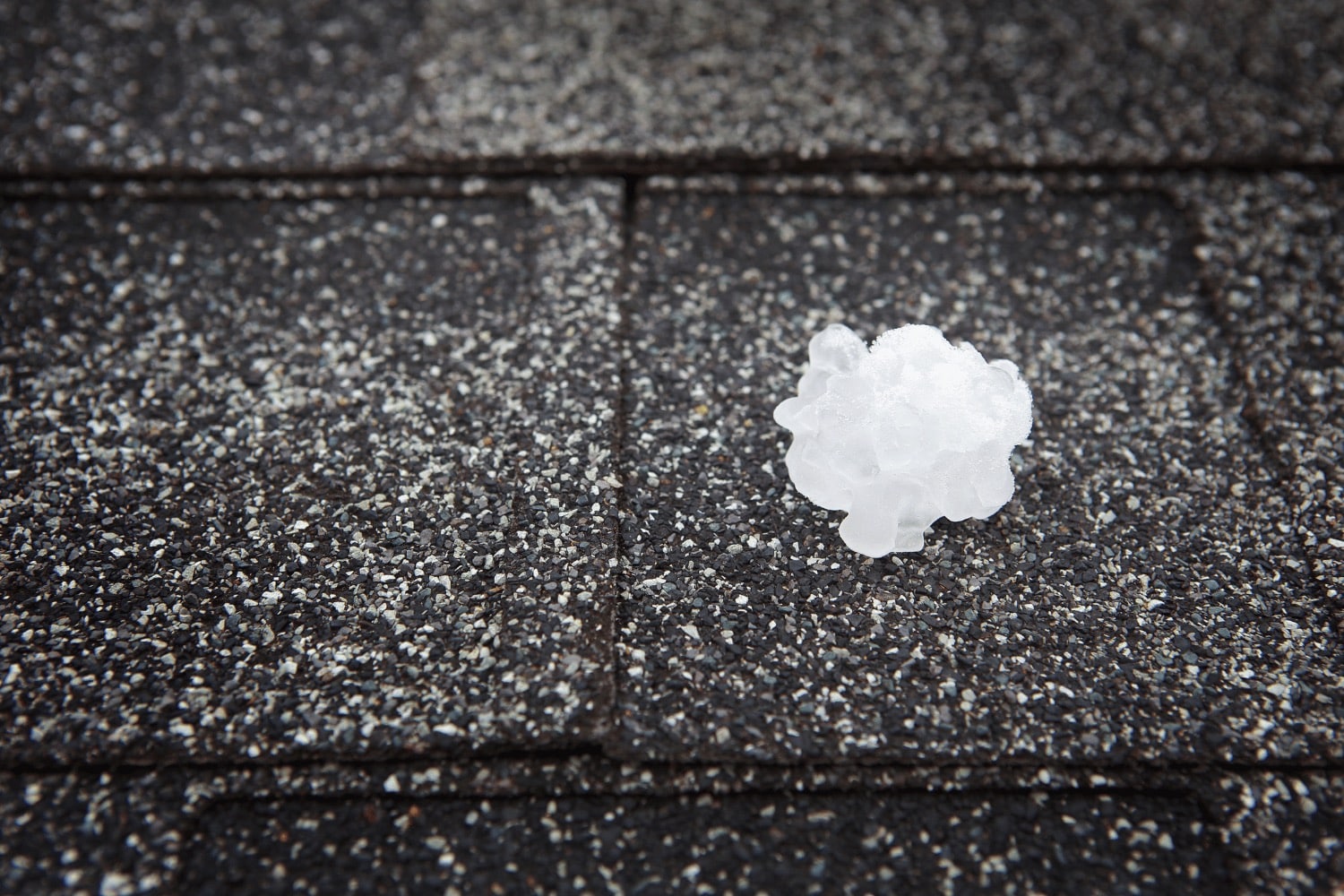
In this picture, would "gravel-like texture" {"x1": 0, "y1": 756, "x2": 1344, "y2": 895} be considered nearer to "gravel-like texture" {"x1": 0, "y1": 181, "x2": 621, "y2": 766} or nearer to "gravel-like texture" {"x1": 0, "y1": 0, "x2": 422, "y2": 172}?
"gravel-like texture" {"x1": 0, "y1": 181, "x2": 621, "y2": 766}

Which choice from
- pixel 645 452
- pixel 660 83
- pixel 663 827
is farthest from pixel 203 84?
pixel 663 827

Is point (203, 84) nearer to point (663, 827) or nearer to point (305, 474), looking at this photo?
point (305, 474)

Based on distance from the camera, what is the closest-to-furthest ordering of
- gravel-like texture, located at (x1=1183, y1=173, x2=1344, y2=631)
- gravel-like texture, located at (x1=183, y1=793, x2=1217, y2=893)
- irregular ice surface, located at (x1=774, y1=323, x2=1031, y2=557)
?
gravel-like texture, located at (x1=183, y1=793, x2=1217, y2=893)
irregular ice surface, located at (x1=774, y1=323, x2=1031, y2=557)
gravel-like texture, located at (x1=1183, y1=173, x2=1344, y2=631)

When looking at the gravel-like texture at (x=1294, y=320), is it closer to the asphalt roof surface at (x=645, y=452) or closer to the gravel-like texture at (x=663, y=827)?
the asphalt roof surface at (x=645, y=452)

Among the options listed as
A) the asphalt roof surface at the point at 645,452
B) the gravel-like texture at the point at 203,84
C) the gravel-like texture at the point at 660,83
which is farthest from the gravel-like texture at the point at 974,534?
the gravel-like texture at the point at 203,84

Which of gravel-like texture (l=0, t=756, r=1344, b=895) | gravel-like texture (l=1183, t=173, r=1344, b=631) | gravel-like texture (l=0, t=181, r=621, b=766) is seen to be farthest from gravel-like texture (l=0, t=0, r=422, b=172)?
gravel-like texture (l=1183, t=173, r=1344, b=631)

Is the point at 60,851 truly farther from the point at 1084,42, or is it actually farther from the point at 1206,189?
the point at 1084,42
